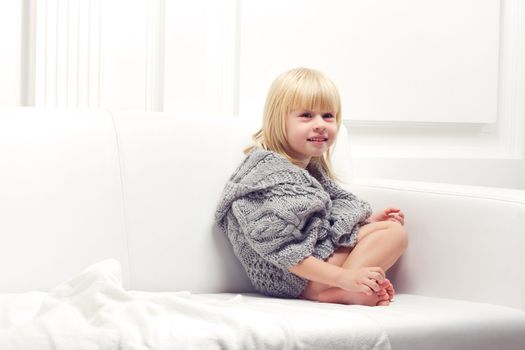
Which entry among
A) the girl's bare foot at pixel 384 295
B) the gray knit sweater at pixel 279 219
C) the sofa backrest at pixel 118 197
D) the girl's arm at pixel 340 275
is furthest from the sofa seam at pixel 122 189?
the girl's bare foot at pixel 384 295

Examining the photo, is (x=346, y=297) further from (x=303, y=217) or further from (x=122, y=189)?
(x=122, y=189)

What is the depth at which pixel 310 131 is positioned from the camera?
6.43 ft

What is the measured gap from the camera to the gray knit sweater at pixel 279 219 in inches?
72.3

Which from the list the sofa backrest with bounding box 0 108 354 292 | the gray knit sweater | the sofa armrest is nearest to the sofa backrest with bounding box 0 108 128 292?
the sofa backrest with bounding box 0 108 354 292

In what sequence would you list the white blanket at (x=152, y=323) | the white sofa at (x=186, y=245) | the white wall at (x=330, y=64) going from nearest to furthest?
the white blanket at (x=152, y=323), the white sofa at (x=186, y=245), the white wall at (x=330, y=64)

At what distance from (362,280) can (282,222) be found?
0.19m

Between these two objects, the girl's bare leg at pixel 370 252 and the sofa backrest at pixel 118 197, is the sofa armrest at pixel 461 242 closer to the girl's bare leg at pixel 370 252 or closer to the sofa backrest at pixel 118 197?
the girl's bare leg at pixel 370 252

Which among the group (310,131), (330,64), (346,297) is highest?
(330,64)

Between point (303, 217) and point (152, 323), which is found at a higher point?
point (303, 217)

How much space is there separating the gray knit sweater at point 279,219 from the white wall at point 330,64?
1.61 ft

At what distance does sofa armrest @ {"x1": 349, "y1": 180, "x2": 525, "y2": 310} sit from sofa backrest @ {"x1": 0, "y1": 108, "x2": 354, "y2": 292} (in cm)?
36

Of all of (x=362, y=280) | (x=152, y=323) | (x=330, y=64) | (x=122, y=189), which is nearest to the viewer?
(x=152, y=323)

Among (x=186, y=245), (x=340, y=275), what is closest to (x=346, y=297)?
(x=340, y=275)

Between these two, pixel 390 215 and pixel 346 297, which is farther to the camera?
pixel 390 215
